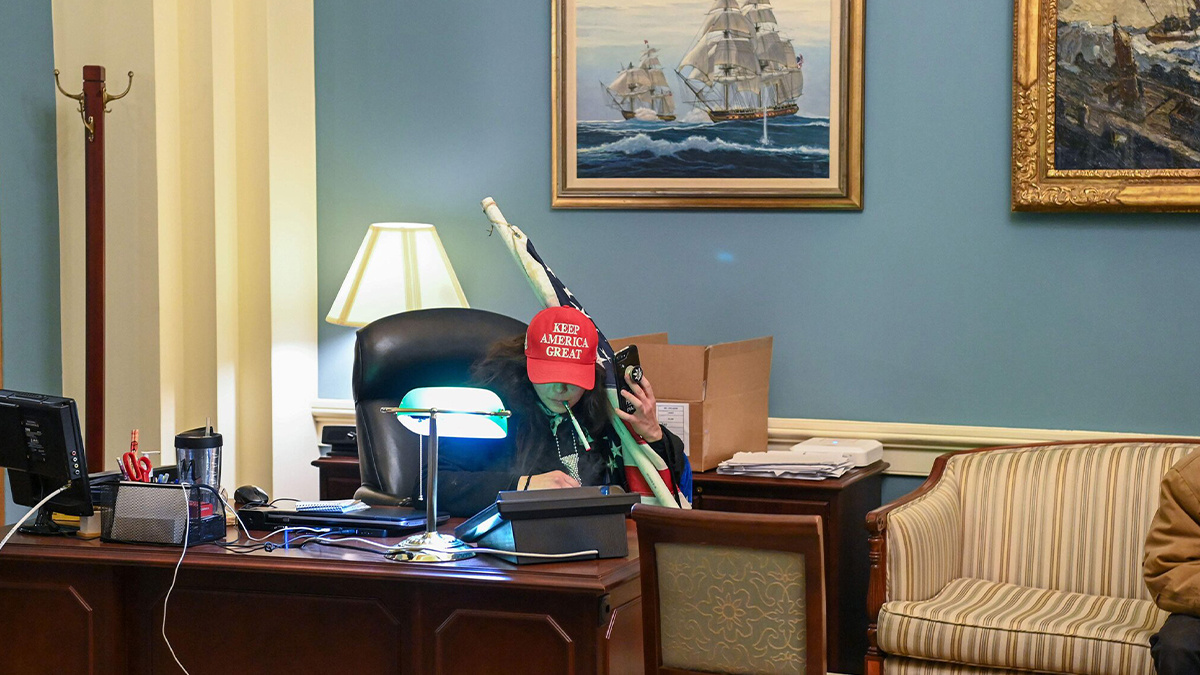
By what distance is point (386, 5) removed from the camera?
177 inches

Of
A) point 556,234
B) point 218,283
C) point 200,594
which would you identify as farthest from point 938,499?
point 218,283

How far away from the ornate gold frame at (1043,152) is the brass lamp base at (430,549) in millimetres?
2201

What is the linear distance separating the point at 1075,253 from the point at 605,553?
2080mm

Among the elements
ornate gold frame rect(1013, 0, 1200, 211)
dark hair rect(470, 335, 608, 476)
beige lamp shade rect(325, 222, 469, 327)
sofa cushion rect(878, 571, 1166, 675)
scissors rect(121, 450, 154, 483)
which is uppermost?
ornate gold frame rect(1013, 0, 1200, 211)

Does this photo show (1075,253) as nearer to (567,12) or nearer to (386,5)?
(567,12)

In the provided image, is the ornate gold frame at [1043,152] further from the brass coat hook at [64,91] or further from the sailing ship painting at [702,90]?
the brass coat hook at [64,91]

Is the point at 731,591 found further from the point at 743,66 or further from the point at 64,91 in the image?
the point at 64,91

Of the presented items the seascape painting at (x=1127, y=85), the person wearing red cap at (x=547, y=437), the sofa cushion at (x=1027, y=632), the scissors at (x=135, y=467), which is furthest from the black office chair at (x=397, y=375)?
the seascape painting at (x=1127, y=85)

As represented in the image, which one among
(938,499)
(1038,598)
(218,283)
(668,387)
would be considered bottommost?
(1038,598)

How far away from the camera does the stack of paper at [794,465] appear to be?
11.6 feet

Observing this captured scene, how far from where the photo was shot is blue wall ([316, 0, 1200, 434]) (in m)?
3.76

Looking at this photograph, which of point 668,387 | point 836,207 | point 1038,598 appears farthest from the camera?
point 836,207

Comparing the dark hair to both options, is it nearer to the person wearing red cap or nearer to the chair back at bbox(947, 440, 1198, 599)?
the person wearing red cap

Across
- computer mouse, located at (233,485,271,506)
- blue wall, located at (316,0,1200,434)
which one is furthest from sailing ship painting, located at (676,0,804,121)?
computer mouse, located at (233,485,271,506)
